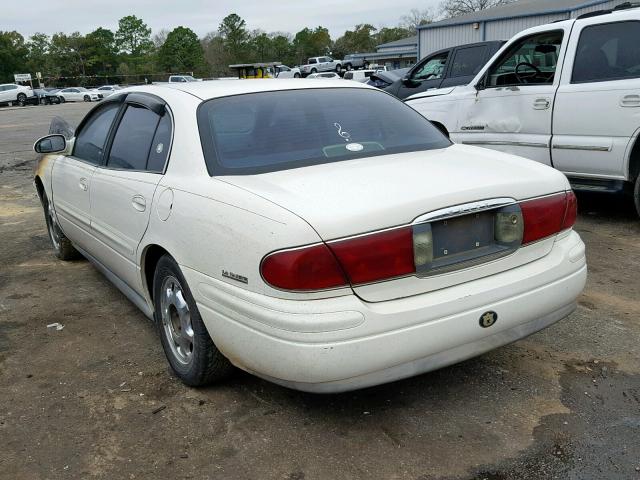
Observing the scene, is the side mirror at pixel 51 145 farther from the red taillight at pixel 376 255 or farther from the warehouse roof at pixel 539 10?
the warehouse roof at pixel 539 10

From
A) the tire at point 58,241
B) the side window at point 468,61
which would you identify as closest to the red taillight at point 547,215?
the tire at point 58,241

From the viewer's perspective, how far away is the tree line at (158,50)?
9050 centimetres

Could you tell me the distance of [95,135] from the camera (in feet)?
14.6

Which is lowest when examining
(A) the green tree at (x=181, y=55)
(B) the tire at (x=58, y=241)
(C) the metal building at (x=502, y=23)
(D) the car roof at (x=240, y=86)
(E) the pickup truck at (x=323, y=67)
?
(B) the tire at (x=58, y=241)

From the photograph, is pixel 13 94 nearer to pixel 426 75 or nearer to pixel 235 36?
pixel 426 75

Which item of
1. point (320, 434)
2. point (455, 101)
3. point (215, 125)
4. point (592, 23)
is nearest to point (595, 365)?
point (320, 434)

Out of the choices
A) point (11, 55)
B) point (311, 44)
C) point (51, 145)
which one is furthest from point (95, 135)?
point (311, 44)

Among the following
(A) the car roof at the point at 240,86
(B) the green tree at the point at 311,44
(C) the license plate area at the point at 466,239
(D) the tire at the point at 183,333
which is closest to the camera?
(C) the license plate area at the point at 466,239

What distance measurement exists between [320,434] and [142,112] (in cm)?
221

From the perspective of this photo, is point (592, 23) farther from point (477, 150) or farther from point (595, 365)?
point (595, 365)

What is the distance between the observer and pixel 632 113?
5.41 metres

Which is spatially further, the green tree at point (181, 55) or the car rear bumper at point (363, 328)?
the green tree at point (181, 55)

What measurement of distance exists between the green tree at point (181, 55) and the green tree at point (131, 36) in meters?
10.5

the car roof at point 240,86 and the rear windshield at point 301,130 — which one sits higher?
the car roof at point 240,86
